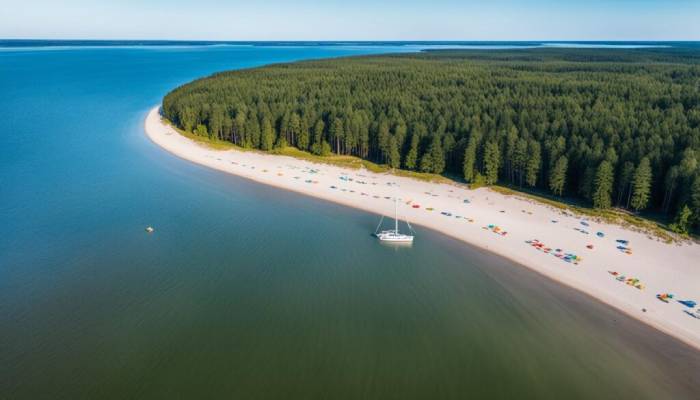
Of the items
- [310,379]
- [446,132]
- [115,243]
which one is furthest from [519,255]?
[115,243]

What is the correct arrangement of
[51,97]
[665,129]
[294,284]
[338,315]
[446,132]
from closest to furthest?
[338,315] < [294,284] < [665,129] < [446,132] < [51,97]

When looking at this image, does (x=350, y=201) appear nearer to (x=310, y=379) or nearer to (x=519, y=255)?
(x=519, y=255)

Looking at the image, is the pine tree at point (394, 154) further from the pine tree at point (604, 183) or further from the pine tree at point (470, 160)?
the pine tree at point (604, 183)

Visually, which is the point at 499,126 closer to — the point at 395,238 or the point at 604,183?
the point at 604,183

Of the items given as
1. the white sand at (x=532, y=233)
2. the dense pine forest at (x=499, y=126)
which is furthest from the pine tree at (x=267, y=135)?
the white sand at (x=532, y=233)

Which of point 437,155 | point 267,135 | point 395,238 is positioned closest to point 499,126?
point 437,155

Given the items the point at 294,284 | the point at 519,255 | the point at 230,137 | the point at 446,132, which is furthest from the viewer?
the point at 230,137

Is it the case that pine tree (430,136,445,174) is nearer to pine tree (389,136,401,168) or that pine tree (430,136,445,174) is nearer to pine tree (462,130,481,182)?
pine tree (462,130,481,182)

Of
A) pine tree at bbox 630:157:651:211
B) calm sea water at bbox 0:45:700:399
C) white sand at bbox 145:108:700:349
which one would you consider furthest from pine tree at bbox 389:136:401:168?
pine tree at bbox 630:157:651:211
